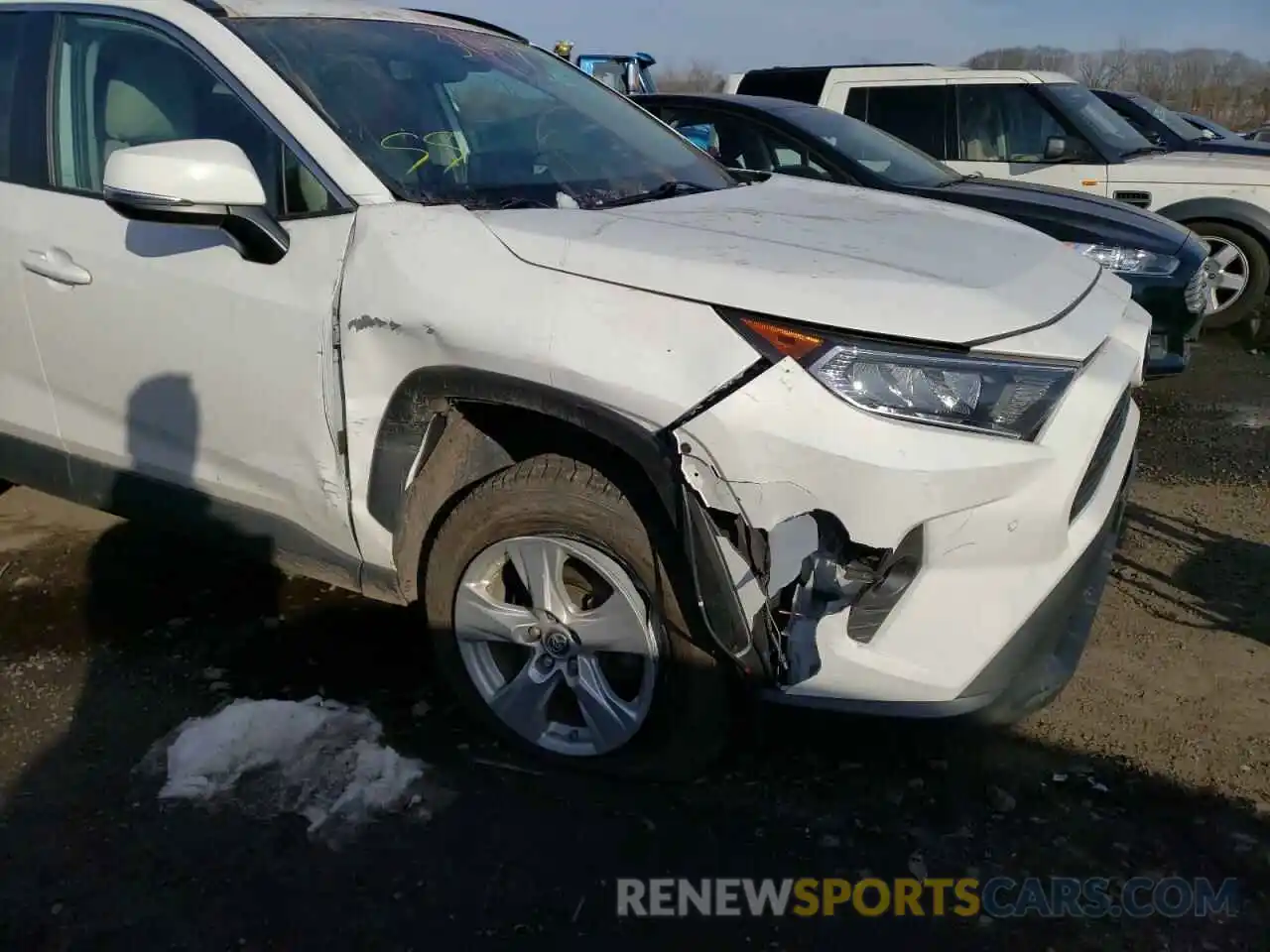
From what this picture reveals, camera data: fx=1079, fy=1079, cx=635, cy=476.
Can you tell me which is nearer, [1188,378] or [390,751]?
[390,751]

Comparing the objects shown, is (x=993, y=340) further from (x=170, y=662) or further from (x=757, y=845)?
(x=170, y=662)

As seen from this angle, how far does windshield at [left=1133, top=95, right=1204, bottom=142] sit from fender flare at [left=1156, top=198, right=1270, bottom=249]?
60.8 inches

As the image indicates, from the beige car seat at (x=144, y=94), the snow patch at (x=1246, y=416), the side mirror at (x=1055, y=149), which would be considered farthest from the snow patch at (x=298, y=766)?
the side mirror at (x=1055, y=149)

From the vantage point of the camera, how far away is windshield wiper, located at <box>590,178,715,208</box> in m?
2.77

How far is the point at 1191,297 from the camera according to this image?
5.62 meters

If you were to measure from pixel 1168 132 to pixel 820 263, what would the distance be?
796 cm

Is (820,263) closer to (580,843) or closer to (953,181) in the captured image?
(580,843)

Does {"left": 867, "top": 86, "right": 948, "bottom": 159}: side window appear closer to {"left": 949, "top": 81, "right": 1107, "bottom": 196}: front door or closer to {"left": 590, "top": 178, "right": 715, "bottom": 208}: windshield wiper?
{"left": 949, "top": 81, "right": 1107, "bottom": 196}: front door

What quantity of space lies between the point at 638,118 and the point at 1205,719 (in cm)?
249

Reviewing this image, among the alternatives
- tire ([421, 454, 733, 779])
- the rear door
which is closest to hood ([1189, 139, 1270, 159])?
tire ([421, 454, 733, 779])

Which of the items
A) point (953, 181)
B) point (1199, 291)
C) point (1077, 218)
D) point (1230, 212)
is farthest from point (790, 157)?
point (1230, 212)

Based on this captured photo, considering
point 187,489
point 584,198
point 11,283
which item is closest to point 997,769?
point 584,198

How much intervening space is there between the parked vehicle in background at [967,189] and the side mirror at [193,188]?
12.9 ft

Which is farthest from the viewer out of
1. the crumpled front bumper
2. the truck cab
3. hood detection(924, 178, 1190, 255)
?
the truck cab
